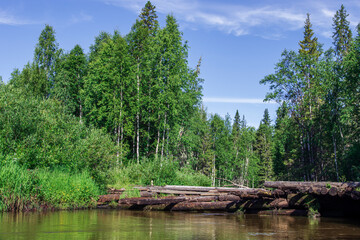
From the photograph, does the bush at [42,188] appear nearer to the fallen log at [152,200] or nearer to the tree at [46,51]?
the fallen log at [152,200]

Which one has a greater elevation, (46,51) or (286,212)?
(46,51)

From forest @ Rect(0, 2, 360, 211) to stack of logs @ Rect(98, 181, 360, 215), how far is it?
6.12 ft

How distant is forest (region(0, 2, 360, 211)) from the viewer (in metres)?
17.3

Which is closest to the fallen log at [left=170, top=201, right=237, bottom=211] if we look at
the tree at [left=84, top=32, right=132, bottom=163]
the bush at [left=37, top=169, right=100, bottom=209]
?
the bush at [left=37, top=169, right=100, bottom=209]

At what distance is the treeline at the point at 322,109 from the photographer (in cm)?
3064

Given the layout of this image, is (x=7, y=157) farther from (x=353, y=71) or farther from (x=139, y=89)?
(x=353, y=71)

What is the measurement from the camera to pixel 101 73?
38.8 m

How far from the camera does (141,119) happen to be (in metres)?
37.3

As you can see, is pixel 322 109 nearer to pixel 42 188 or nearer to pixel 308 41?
pixel 308 41

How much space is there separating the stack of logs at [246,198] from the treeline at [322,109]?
1677cm

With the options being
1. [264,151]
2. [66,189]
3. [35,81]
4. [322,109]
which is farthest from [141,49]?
[264,151]

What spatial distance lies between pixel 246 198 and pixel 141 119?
2314 centimetres

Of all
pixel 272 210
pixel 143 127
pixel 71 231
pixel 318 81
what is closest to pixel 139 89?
pixel 143 127

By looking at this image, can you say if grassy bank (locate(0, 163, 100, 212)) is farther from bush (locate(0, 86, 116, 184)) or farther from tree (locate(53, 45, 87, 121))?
tree (locate(53, 45, 87, 121))
